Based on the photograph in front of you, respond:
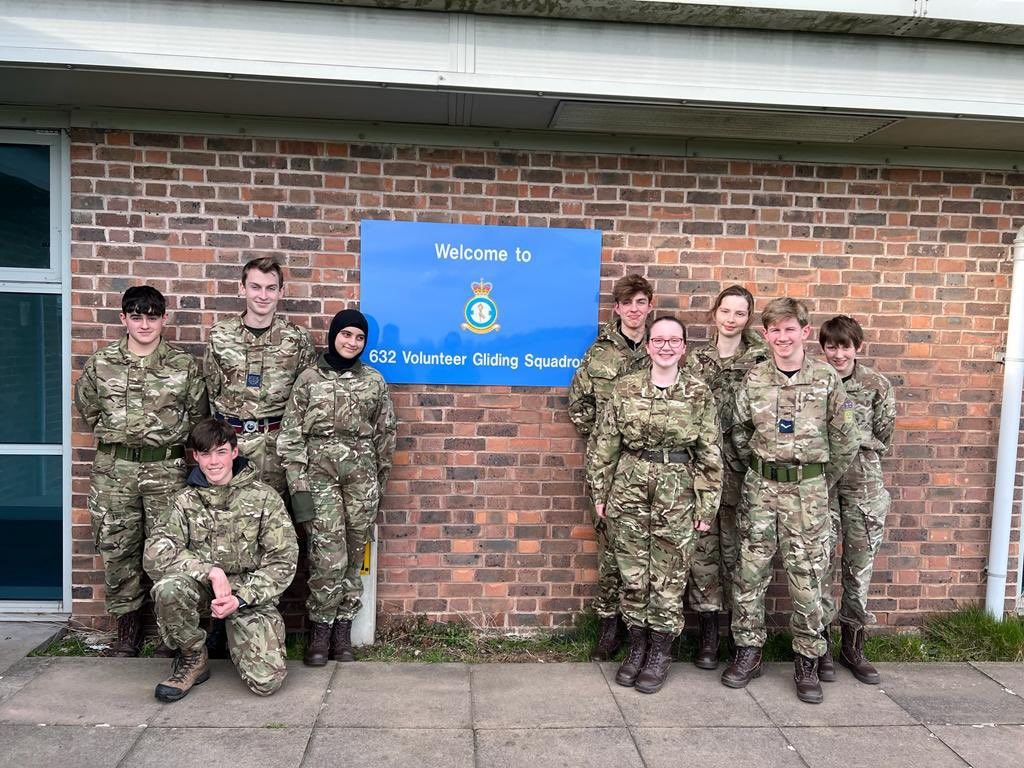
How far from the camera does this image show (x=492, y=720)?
3.43 meters

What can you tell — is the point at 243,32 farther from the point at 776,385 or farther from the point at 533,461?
the point at 776,385

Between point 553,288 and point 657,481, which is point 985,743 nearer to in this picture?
point 657,481

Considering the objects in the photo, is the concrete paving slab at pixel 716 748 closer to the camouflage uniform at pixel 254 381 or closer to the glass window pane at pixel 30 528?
the camouflage uniform at pixel 254 381

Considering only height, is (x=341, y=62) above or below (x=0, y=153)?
above

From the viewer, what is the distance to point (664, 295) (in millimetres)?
4418

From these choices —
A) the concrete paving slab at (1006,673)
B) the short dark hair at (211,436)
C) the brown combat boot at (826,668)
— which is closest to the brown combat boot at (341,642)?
the short dark hair at (211,436)

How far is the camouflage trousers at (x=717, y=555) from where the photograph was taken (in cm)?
402

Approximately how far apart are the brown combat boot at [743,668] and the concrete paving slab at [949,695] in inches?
26.5

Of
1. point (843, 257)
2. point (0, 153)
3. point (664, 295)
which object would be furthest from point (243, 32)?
point (843, 257)

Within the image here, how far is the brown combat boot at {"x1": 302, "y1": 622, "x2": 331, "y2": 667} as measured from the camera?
154 inches

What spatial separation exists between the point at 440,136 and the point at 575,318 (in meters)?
1.28

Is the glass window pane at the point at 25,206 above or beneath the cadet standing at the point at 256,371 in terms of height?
above

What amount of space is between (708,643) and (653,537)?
0.83 m

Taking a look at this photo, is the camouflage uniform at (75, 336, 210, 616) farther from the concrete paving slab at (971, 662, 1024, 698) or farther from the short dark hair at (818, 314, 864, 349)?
the concrete paving slab at (971, 662, 1024, 698)
